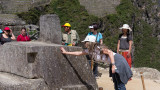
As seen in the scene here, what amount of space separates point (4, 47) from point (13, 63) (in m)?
0.47

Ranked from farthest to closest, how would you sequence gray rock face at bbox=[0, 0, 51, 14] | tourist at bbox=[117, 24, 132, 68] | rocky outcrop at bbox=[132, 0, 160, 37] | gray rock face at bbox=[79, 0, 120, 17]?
rocky outcrop at bbox=[132, 0, 160, 37]
gray rock face at bbox=[79, 0, 120, 17]
gray rock face at bbox=[0, 0, 51, 14]
tourist at bbox=[117, 24, 132, 68]

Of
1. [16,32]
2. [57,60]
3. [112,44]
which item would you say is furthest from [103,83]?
[112,44]

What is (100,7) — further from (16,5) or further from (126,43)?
(126,43)

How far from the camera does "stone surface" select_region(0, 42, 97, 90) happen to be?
5148mm

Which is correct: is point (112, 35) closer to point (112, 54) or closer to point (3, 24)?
point (3, 24)

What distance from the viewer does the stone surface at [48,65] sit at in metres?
5.15

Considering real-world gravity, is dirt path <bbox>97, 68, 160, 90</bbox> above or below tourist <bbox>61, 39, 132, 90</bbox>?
below

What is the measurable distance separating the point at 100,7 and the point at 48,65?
1377 centimetres

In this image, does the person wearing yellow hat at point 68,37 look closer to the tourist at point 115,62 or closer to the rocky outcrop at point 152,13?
the tourist at point 115,62

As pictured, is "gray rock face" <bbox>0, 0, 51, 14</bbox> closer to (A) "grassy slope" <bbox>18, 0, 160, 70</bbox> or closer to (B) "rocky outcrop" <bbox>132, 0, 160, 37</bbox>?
(A) "grassy slope" <bbox>18, 0, 160, 70</bbox>

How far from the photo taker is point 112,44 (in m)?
18.0

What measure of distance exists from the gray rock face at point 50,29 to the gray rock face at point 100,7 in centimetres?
1241

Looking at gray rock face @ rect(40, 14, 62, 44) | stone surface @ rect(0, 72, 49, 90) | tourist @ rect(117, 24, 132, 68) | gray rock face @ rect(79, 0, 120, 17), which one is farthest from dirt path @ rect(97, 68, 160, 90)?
gray rock face @ rect(79, 0, 120, 17)

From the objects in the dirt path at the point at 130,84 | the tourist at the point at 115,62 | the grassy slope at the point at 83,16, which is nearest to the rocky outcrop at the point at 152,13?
the grassy slope at the point at 83,16
